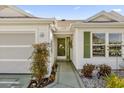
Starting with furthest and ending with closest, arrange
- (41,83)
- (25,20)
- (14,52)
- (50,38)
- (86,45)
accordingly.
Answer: (86,45) < (50,38) < (14,52) < (25,20) < (41,83)

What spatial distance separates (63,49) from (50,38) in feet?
27.8

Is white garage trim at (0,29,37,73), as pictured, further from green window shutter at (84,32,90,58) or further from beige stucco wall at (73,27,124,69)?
green window shutter at (84,32,90,58)

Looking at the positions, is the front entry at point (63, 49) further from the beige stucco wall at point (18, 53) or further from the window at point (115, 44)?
the beige stucco wall at point (18, 53)

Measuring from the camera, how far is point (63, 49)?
69.1 feet

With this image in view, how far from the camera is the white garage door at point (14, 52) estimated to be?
40.2 ft

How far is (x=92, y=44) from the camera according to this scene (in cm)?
1391

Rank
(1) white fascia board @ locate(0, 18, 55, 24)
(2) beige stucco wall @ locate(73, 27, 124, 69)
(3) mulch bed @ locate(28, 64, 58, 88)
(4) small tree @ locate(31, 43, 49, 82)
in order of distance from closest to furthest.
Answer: (3) mulch bed @ locate(28, 64, 58, 88) → (4) small tree @ locate(31, 43, 49, 82) → (1) white fascia board @ locate(0, 18, 55, 24) → (2) beige stucco wall @ locate(73, 27, 124, 69)

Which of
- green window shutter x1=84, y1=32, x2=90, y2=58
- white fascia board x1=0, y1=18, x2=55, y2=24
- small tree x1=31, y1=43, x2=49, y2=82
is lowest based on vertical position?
small tree x1=31, y1=43, x2=49, y2=82

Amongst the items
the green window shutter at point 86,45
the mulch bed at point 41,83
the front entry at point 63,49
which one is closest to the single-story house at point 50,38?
the green window shutter at point 86,45

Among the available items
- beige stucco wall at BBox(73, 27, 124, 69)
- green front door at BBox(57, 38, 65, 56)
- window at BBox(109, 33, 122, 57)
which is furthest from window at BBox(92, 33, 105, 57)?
green front door at BBox(57, 38, 65, 56)

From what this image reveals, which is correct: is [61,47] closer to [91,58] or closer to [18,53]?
[91,58]

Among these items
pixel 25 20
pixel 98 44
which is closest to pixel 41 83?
pixel 25 20

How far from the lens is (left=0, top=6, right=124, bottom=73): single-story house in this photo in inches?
465

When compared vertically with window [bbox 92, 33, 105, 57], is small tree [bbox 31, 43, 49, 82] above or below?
below
